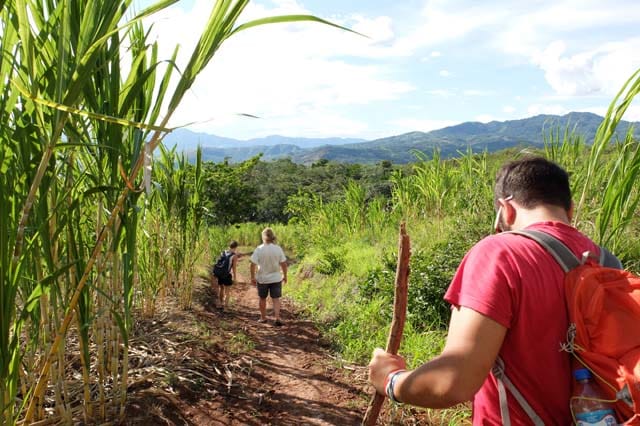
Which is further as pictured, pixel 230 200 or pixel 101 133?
pixel 230 200

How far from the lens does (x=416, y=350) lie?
375 centimetres

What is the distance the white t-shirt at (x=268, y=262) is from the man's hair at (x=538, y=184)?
4.95 m

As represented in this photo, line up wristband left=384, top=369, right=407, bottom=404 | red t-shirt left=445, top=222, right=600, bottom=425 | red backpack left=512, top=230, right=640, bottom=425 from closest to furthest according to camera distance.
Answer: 1. red backpack left=512, top=230, right=640, bottom=425
2. red t-shirt left=445, top=222, right=600, bottom=425
3. wristband left=384, top=369, right=407, bottom=404

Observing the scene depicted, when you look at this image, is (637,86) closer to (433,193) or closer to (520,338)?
(520,338)

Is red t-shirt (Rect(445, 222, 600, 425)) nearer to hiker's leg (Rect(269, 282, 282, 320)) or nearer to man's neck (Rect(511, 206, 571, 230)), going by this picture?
man's neck (Rect(511, 206, 571, 230))

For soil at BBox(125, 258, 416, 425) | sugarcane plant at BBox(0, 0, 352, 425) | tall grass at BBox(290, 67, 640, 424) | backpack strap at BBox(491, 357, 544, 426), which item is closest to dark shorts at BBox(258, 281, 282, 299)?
soil at BBox(125, 258, 416, 425)

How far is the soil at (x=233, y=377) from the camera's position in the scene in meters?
3.19

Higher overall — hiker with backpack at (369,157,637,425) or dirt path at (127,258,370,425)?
hiker with backpack at (369,157,637,425)

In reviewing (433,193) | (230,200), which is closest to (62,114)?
(433,193)

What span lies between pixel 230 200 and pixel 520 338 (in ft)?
52.8

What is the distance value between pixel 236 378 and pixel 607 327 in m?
3.54

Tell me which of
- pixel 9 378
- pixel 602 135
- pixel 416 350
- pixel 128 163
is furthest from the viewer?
pixel 416 350

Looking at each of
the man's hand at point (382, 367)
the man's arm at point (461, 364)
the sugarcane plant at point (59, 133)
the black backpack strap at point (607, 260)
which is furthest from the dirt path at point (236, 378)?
the black backpack strap at point (607, 260)

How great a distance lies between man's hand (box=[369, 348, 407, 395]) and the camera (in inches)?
50.9
